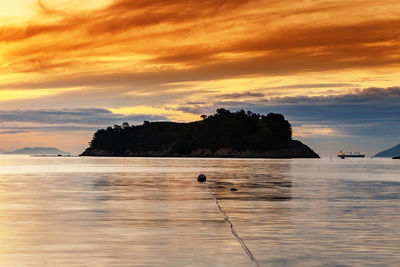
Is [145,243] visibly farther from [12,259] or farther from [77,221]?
[77,221]

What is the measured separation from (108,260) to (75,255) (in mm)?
1450

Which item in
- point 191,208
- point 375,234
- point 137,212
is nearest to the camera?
point 375,234

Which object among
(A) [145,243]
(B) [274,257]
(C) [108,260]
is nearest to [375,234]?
(B) [274,257]

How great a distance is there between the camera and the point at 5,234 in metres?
24.1

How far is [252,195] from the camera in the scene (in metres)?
48.1

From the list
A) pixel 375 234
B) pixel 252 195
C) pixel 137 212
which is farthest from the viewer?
pixel 252 195

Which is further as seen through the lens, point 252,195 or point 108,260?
point 252,195

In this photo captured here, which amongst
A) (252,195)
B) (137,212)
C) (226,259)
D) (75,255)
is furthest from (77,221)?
(252,195)

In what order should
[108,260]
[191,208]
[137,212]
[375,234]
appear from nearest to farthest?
1. [108,260]
2. [375,234]
3. [137,212]
4. [191,208]

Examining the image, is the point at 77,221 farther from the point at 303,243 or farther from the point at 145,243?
the point at 303,243

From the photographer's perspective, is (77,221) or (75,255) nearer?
(75,255)

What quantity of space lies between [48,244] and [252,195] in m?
28.5

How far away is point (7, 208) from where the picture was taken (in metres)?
36.6

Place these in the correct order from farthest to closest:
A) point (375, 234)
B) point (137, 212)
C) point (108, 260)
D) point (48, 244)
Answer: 1. point (137, 212)
2. point (375, 234)
3. point (48, 244)
4. point (108, 260)
